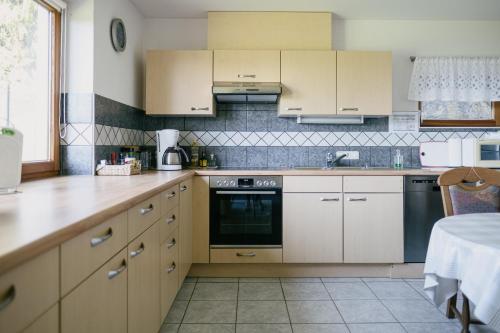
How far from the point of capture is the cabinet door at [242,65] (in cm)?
307

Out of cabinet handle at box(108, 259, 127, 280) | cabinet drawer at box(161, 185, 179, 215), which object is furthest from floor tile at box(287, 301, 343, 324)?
cabinet handle at box(108, 259, 127, 280)

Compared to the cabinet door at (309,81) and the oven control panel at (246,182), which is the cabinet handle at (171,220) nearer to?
the oven control panel at (246,182)

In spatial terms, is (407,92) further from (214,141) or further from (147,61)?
(147,61)

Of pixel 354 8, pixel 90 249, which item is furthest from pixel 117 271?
pixel 354 8

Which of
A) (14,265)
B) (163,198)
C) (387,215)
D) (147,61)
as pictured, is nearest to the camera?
(14,265)

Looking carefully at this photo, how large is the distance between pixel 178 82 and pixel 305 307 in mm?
2102

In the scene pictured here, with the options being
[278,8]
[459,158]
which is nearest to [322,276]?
[459,158]

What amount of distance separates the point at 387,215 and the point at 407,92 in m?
1.35

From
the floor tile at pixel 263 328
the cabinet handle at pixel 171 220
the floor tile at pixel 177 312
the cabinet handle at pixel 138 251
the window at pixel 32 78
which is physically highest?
the window at pixel 32 78

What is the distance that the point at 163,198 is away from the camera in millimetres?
1930

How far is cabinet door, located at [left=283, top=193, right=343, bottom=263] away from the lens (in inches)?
→ 112

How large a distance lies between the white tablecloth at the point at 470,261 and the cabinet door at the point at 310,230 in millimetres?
1265

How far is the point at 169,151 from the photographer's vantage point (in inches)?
117

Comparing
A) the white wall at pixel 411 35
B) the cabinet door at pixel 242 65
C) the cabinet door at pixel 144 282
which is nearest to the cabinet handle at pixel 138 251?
the cabinet door at pixel 144 282
